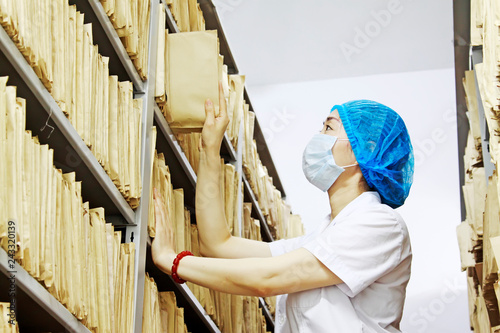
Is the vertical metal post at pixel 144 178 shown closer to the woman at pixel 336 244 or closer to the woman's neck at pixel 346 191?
the woman at pixel 336 244

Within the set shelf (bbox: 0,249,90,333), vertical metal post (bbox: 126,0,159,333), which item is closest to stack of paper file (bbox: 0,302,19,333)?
shelf (bbox: 0,249,90,333)

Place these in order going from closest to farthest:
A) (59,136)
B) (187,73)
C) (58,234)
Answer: (58,234), (59,136), (187,73)

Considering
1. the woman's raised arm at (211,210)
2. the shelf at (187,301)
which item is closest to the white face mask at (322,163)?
the woman's raised arm at (211,210)

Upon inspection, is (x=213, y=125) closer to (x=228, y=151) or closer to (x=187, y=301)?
(x=187, y=301)

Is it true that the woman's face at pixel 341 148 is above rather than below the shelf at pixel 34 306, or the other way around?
above

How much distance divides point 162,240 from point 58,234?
612 millimetres

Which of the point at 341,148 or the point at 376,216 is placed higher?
the point at 341,148

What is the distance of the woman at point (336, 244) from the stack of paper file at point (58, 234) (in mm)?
261

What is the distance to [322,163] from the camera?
2168 millimetres

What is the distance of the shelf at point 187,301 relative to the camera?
2.09 m

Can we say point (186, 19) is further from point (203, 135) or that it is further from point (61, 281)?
point (61, 281)

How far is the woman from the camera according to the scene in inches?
71.5

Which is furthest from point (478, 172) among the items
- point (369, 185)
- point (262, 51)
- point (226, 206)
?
point (262, 51)

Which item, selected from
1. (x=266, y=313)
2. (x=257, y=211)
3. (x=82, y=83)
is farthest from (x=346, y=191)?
(x=266, y=313)
